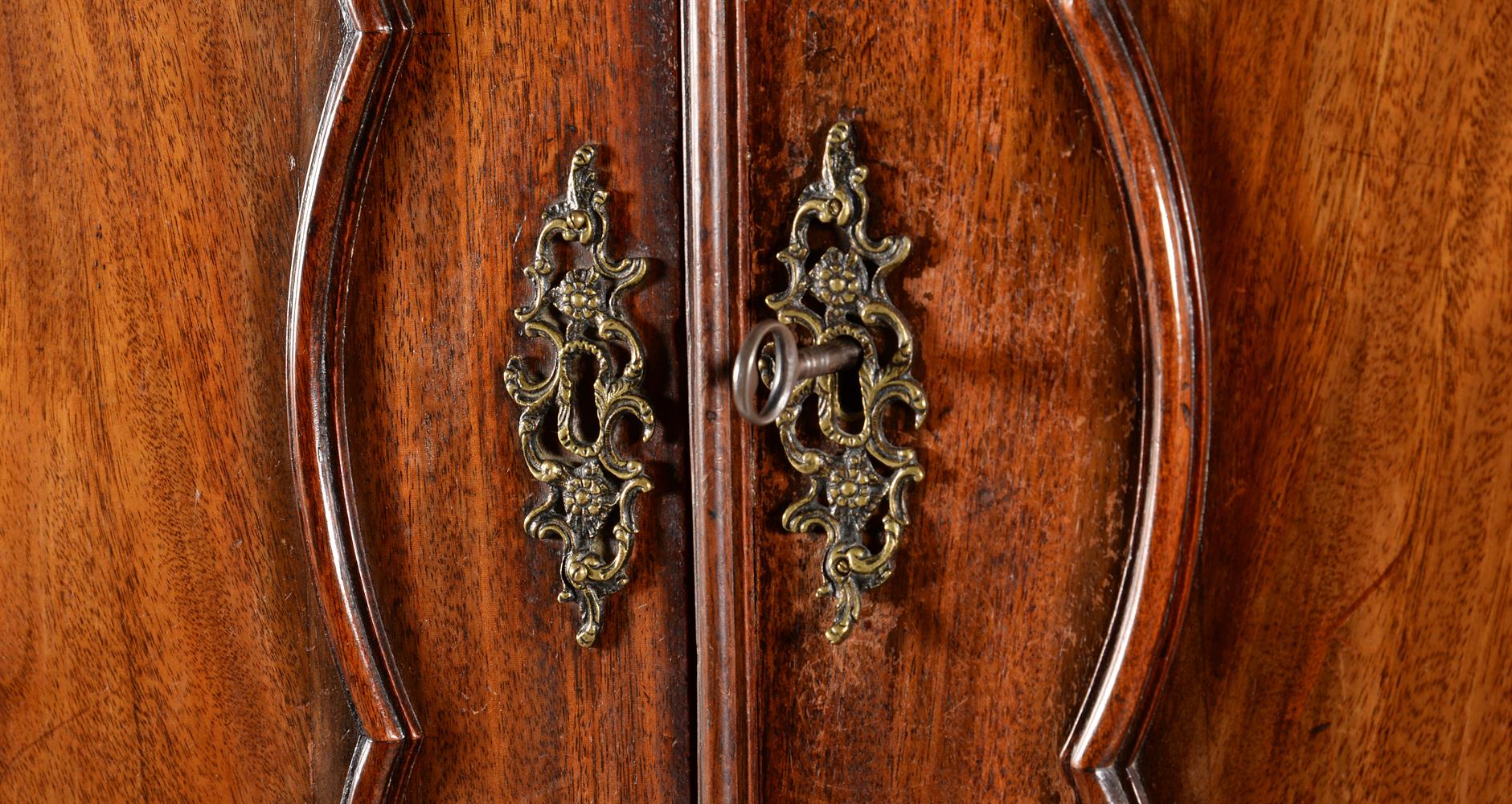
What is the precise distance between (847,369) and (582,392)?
4.3 inches

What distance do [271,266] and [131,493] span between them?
118 mm

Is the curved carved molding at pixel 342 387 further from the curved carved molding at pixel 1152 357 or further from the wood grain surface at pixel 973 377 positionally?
the curved carved molding at pixel 1152 357

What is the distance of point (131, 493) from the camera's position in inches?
18.7

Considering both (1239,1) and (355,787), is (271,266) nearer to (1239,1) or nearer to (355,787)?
(355,787)

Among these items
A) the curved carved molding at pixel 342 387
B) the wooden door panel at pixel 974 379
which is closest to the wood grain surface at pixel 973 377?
the wooden door panel at pixel 974 379

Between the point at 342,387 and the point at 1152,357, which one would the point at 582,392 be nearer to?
the point at 342,387

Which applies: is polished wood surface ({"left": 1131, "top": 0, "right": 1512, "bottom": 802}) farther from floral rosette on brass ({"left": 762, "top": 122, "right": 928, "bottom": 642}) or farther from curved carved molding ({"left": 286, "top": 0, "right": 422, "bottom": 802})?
curved carved molding ({"left": 286, "top": 0, "right": 422, "bottom": 802})

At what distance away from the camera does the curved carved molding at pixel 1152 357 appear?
0.37 metres

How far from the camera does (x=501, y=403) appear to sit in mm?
451

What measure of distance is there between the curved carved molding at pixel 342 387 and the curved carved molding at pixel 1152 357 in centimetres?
26

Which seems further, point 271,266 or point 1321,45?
point 271,266

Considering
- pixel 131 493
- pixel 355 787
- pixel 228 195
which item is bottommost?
pixel 355 787

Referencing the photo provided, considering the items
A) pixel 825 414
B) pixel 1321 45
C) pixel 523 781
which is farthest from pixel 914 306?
pixel 523 781

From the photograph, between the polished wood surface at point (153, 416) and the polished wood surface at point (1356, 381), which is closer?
the polished wood surface at point (1356, 381)
